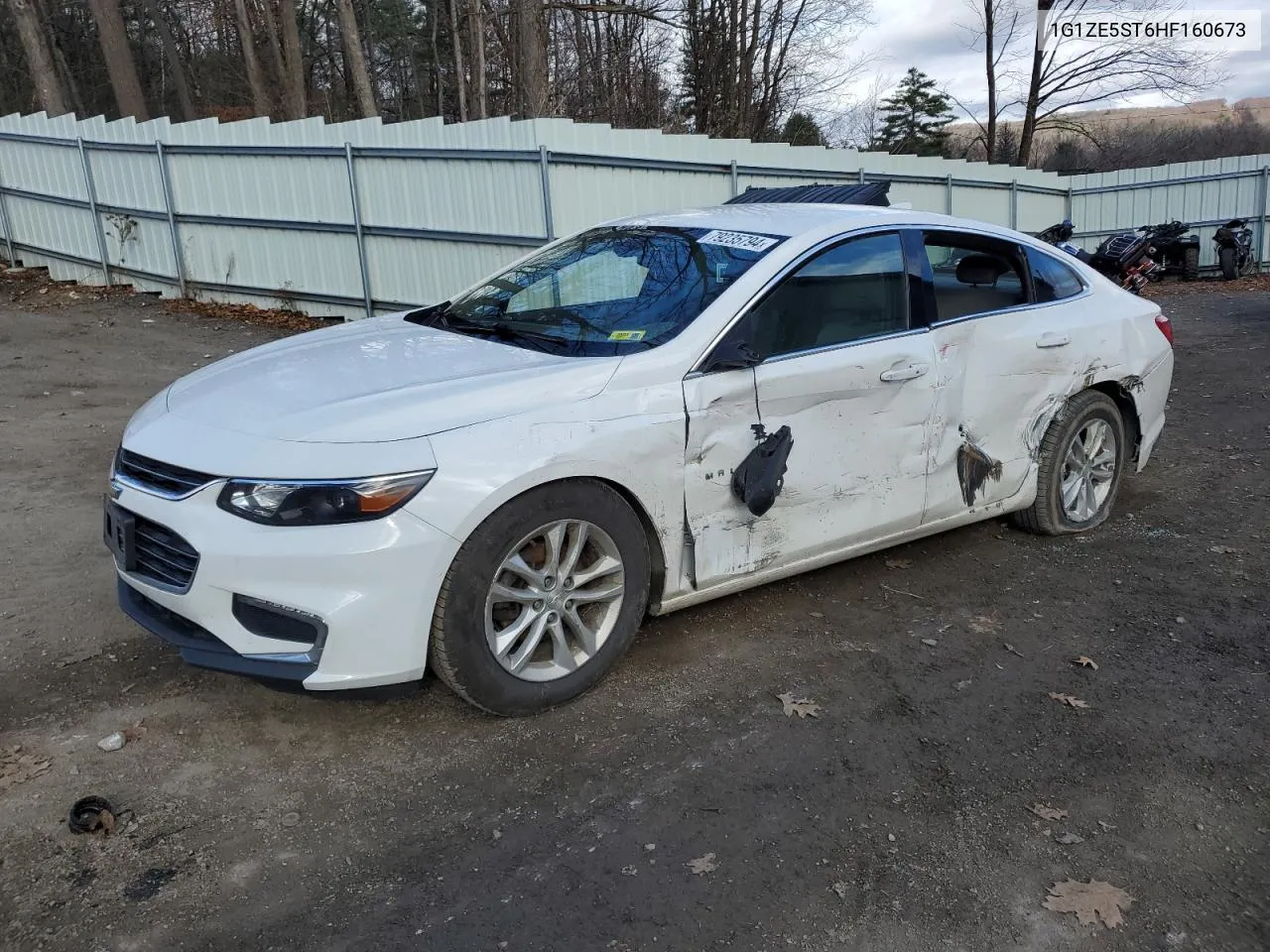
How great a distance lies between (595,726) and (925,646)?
1440 mm

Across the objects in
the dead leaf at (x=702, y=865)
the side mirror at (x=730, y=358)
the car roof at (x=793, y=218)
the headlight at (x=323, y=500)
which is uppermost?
the car roof at (x=793, y=218)

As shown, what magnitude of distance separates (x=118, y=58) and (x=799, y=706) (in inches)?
885

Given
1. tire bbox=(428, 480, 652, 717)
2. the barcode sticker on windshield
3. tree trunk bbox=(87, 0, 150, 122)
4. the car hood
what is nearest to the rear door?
the barcode sticker on windshield

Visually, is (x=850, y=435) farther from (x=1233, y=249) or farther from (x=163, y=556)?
(x=1233, y=249)

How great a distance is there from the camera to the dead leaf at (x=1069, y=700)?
146 inches

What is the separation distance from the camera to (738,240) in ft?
14.0

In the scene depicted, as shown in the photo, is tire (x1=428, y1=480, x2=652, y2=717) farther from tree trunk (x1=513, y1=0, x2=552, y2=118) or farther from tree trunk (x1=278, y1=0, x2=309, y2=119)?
tree trunk (x1=278, y1=0, x2=309, y2=119)

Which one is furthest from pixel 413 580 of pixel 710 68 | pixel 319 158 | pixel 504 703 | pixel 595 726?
pixel 710 68

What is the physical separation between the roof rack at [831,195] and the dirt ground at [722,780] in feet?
5.87

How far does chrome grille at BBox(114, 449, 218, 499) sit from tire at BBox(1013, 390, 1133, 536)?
377 centimetres

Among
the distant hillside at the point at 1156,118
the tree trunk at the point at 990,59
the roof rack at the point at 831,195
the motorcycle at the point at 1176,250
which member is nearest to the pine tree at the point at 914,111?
the distant hillside at the point at 1156,118

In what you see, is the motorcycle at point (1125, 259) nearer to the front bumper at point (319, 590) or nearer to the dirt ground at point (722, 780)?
the dirt ground at point (722, 780)

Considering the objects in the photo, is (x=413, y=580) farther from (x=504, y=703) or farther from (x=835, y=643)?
(x=835, y=643)

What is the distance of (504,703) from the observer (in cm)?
345
